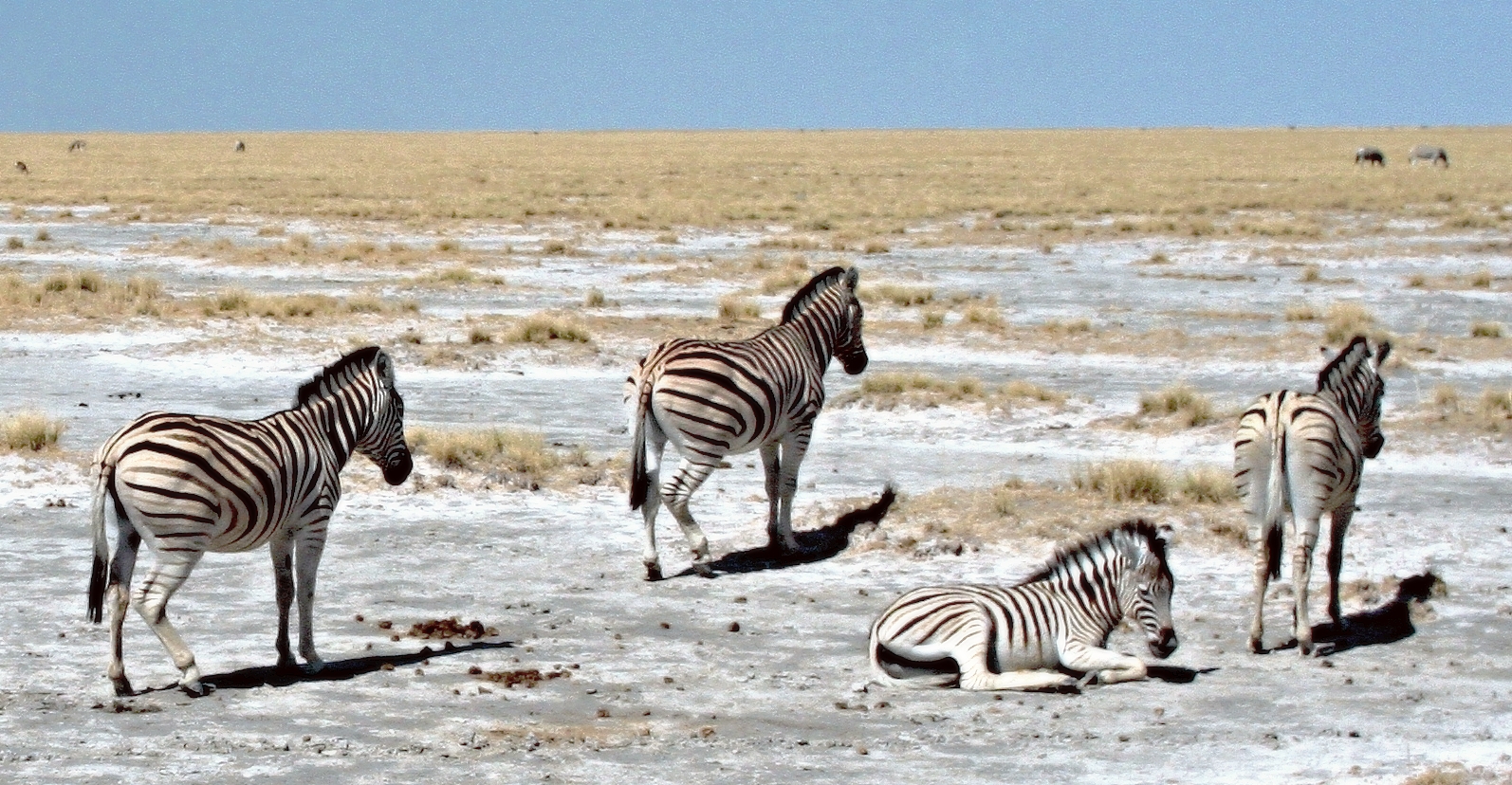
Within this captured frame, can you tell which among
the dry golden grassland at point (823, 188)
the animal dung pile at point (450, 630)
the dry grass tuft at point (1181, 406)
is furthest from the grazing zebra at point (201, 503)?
the dry golden grassland at point (823, 188)

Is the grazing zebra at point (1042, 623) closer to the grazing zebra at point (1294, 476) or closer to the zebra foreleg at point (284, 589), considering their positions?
the grazing zebra at point (1294, 476)

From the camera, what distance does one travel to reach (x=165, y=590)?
7.54 metres

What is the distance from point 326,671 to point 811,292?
472 cm

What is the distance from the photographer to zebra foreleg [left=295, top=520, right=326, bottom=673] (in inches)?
322

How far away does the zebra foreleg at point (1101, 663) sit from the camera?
7.91 meters

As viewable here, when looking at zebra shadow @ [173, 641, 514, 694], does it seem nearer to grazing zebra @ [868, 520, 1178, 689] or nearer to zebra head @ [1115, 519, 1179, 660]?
grazing zebra @ [868, 520, 1178, 689]

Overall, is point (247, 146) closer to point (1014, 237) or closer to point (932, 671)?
point (1014, 237)

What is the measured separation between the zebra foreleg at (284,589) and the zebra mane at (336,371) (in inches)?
25.8

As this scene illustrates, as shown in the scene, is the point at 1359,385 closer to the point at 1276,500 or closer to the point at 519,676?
the point at 1276,500

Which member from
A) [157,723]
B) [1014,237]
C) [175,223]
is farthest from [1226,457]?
[175,223]

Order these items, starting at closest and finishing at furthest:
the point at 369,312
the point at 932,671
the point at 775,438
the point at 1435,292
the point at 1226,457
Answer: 1. the point at 932,671
2. the point at 775,438
3. the point at 1226,457
4. the point at 369,312
5. the point at 1435,292

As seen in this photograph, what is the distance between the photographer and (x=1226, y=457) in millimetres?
14383

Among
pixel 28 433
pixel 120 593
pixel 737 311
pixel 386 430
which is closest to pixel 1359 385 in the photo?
pixel 386 430

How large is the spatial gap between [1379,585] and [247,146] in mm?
103839
